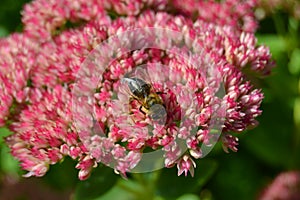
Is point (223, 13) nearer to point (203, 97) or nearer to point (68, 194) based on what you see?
point (203, 97)

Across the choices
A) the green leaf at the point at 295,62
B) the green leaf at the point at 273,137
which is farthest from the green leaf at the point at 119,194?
the green leaf at the point at 295,62

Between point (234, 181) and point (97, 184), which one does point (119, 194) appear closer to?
point (97, 184)

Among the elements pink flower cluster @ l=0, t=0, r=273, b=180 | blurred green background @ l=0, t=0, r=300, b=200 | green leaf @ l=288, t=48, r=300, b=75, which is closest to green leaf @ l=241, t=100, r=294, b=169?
blurred green background @ l=0, t=0, r=300, b=200

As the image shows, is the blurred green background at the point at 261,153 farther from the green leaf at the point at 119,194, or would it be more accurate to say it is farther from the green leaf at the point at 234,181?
the green leaf at the point at 119,194

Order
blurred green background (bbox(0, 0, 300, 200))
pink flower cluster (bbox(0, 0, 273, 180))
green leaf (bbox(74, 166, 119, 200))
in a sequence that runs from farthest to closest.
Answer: blurred green background (bbox(0, 0, 300, 200)), green leaf (bbox(74, 166, 119, 200)), pink flower cluster (bbox(0, 0, 273, 180))

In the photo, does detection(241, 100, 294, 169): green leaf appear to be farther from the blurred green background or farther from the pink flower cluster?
the pink flower cluster
